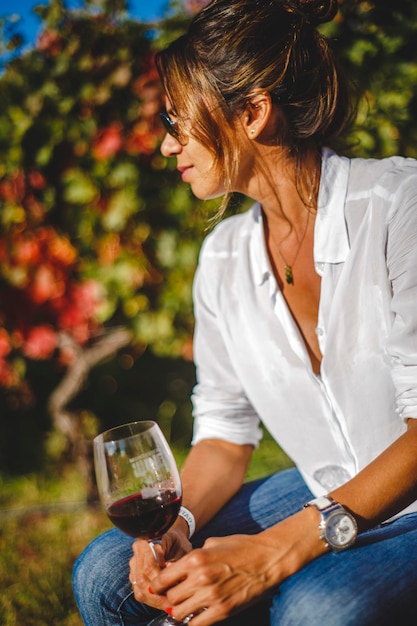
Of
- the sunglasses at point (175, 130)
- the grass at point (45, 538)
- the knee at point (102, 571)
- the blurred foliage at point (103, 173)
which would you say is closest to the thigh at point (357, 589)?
the knee at point (102, 571)

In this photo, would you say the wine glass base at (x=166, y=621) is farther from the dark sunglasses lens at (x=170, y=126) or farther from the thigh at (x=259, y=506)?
the dark sunglasses lens at (x=170, y=126)

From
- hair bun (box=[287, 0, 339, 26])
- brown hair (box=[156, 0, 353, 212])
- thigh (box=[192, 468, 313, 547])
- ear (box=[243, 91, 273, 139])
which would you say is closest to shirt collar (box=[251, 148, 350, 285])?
brown hair (box=[156, 0, 353, 212])

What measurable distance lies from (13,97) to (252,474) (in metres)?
2.68

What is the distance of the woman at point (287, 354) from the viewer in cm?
142

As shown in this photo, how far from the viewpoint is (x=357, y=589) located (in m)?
1.35

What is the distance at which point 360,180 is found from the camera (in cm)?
187

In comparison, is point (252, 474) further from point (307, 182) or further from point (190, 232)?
point (307, 182)

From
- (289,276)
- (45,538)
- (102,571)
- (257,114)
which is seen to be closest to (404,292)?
(289,276)

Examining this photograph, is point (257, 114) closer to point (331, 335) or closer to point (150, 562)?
point (331, 335)

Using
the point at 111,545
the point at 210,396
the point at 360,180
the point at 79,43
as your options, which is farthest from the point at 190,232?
the point at 111,545

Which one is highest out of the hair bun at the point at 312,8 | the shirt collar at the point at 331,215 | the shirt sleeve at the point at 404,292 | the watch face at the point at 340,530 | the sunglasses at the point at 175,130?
the hair bun at the point at 312,8

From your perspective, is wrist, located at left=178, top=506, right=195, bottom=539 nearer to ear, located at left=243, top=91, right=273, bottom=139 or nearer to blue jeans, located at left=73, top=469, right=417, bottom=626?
blue jeans, located at left=73, top=469, right=417, bottom=626

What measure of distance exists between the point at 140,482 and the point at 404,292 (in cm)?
88

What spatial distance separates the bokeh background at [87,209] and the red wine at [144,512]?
58.6 inches
